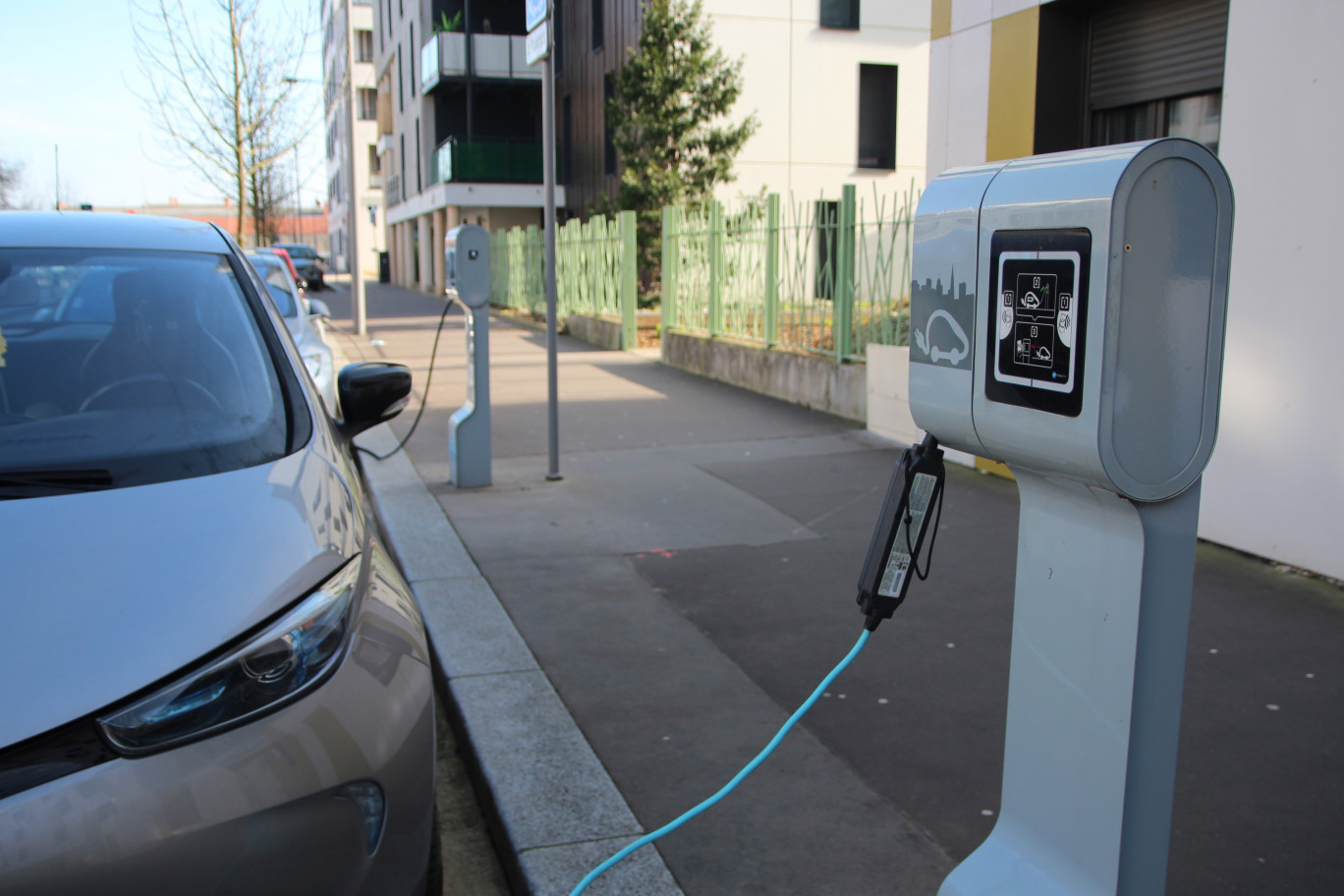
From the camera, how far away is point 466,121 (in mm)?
35156

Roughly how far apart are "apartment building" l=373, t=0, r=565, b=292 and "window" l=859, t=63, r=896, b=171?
33.0 ft

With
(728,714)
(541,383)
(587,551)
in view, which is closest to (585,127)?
(541,383)

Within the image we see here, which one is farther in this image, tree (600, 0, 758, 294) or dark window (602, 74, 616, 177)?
dark window (602, 74, 616, 177)

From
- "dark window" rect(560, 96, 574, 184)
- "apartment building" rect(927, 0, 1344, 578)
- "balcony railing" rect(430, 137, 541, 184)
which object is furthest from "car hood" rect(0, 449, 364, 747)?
"balcony railing" rect(430, 137, 541, 184)

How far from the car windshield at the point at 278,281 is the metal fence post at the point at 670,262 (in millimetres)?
5092

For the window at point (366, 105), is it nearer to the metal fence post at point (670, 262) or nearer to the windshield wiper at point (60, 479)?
the metal fence post at point (670, 262)

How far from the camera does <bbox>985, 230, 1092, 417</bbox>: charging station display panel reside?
5.15 feet

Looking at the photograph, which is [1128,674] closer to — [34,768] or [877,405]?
[34,768]

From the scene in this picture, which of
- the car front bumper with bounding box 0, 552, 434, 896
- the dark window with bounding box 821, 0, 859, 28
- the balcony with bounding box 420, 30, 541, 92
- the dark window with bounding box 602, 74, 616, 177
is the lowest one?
the car front bumper with bounding box 0, 552, 434, 896

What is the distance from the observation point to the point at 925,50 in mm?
21344

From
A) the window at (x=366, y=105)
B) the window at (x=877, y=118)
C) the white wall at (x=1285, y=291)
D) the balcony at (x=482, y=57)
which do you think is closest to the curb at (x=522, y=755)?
the white wall at (x=1285, y=291)

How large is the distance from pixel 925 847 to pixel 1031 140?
5334mm

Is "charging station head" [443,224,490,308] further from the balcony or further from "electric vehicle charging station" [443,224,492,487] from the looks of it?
the balcony

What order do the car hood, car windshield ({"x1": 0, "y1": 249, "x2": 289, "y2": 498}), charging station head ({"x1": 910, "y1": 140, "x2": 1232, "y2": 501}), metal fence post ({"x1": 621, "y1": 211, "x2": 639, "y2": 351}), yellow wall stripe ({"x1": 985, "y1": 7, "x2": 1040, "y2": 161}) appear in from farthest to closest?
metal fence post ({"x1": 621, "y1": 211, "x2": 639, "y2": 351}) → yellow wall stripe ({"x1": 985, "y1": 7, "x2": 1040, "y2": 161}) → car windshield ({"x1": 0, "y1": 249, "x2": 289, "y2": 498}) → the car hood → charging station head ({"x1": 910, "y1": 140, "x2": 1232, "y2": 501})
